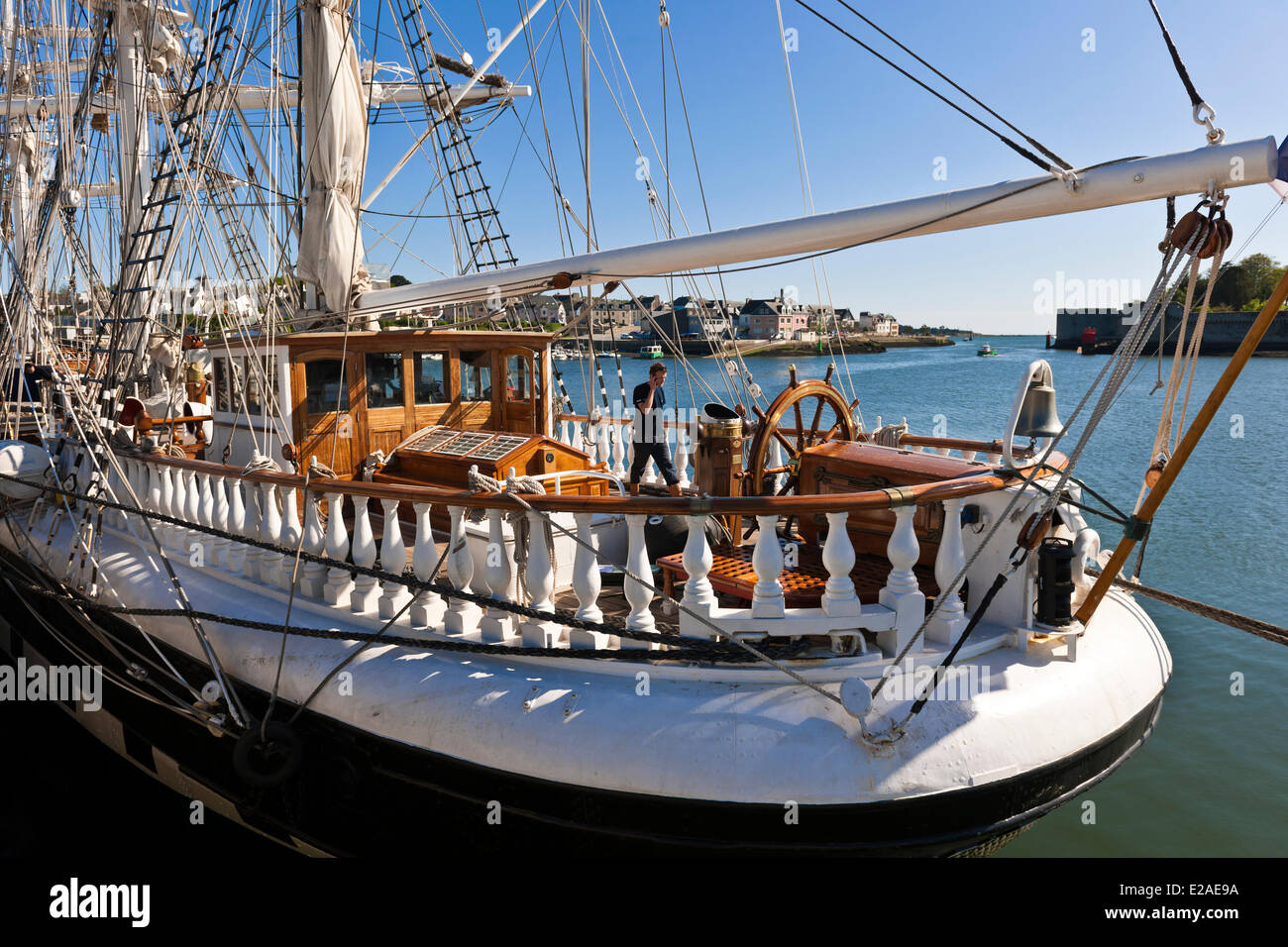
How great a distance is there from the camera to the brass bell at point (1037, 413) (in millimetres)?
3969

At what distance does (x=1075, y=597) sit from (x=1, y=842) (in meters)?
7.43

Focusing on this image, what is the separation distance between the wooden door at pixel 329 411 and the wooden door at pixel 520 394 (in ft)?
4.49

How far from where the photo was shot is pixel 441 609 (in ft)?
13.3

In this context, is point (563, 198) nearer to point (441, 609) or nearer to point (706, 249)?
point (706, 249)

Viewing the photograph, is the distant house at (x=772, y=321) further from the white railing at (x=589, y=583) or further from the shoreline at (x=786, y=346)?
the white railing at (x=589, y=583)

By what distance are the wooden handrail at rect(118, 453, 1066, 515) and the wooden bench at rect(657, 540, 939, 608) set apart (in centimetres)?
55

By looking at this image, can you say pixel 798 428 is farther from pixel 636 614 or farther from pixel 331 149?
pixel 331 149

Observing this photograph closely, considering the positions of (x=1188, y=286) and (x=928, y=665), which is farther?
(x=928, y=665)

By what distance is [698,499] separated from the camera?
3.24 metres

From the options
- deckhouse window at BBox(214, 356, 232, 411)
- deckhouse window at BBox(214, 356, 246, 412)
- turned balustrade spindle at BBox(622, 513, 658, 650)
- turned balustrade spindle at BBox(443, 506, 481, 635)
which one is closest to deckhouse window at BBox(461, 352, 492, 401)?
deckhouse window at BBox(214, 356, 246, 412)

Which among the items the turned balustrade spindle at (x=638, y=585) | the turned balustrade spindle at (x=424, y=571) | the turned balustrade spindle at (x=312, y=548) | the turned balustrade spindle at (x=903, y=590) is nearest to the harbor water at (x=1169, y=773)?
the turned balustrade spindle at (x=903, y=590)

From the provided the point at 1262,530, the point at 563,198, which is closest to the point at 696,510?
the point at 563,198

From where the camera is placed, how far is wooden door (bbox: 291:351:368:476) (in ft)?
20.8

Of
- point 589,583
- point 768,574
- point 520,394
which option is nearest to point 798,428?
point 520,394
